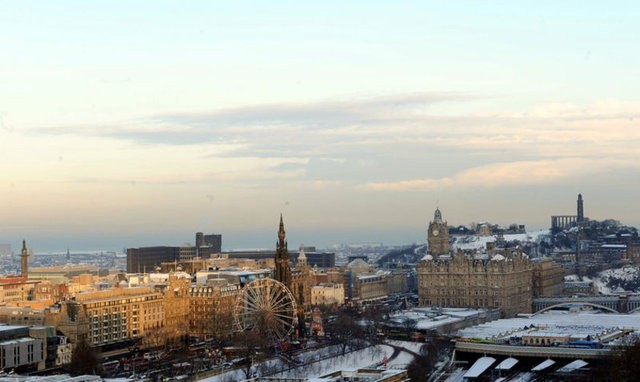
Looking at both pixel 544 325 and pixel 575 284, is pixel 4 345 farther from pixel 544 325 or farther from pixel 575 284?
pixel 575 284

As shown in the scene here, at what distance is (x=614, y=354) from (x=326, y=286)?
209 ft

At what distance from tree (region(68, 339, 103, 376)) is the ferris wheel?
21.0 m

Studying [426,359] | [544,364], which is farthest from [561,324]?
[426,359]

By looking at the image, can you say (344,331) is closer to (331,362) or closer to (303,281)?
(331,362)

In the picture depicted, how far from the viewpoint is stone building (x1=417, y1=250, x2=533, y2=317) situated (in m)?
129

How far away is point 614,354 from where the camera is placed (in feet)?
251

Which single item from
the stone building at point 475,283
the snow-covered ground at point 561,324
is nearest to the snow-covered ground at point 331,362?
the snow-covered ground at point 561,324

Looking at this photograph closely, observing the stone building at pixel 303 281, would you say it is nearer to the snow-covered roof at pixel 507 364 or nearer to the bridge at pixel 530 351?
the bridge at pixel 530 351

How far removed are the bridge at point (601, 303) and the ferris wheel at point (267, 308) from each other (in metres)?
42.1

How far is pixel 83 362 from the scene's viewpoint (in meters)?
75.8

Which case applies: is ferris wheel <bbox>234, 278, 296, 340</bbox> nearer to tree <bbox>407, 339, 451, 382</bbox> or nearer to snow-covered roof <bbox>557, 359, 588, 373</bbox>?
tree <bbox>407, 339, 451, 382</bbox>

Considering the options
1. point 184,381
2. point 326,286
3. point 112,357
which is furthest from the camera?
point 326,286

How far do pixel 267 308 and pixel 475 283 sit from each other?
3784 centimetres

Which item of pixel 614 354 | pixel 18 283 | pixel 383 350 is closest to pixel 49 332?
pixel 383 350
